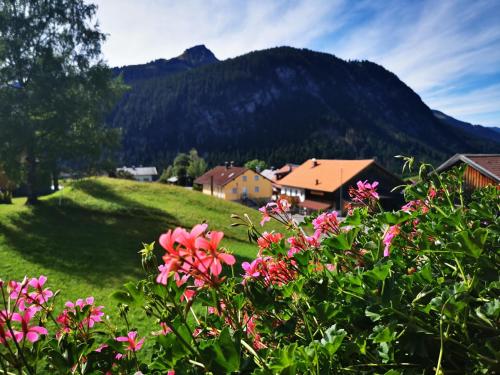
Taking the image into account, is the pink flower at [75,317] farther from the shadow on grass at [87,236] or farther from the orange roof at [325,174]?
the orange roof at [325,174]

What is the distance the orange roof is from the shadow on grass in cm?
2433

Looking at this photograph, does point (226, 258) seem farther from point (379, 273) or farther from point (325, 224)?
point (325, 224)

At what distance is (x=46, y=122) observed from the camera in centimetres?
2000

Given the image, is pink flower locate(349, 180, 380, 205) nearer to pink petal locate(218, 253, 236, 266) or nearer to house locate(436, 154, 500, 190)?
pink petal locate(218, 253, 236, 266)

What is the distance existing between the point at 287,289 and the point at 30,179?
24.0 m

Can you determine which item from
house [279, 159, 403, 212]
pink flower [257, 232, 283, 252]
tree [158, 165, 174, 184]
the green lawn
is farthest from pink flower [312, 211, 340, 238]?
tree [158, 165, 174, 184]

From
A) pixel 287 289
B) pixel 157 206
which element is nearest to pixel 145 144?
pixel 157 206

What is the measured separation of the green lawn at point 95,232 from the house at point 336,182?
1543cm

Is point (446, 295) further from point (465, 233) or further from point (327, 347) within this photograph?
point (327, 347)

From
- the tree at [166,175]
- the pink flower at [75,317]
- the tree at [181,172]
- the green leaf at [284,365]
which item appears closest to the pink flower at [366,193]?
the green leaf at [284,365]

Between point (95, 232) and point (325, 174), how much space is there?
110 feet

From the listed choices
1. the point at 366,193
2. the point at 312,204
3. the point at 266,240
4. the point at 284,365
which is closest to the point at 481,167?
the point at 366,193

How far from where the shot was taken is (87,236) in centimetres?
1795

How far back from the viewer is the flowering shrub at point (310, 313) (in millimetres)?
955
